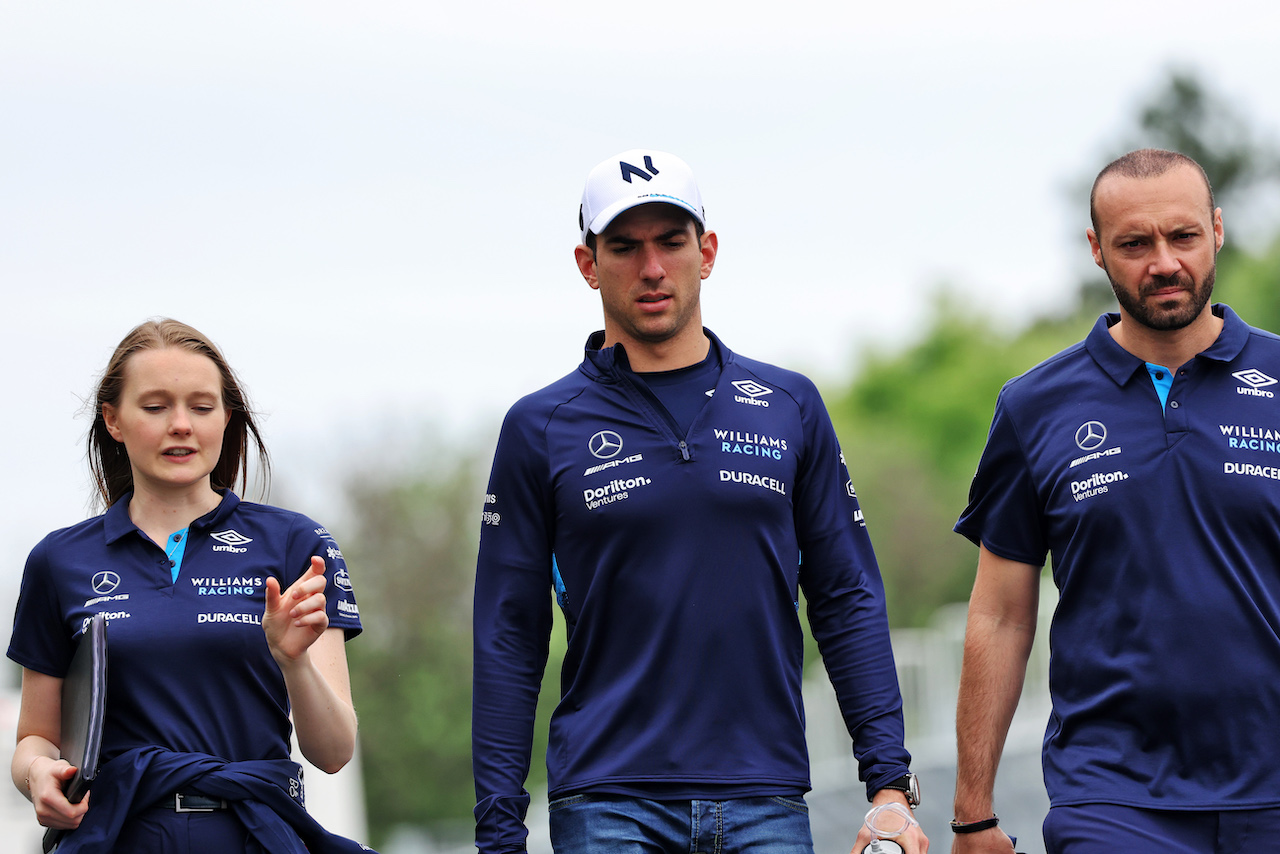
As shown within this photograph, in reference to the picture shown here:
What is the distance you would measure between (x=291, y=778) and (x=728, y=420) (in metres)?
1.62

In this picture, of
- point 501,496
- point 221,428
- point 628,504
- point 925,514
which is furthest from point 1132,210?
point 925,514

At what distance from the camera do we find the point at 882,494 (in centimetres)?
6806

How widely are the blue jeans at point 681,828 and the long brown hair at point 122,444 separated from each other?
1.57m

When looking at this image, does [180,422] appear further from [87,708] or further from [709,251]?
[709,251]

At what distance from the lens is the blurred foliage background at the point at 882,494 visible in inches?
2349

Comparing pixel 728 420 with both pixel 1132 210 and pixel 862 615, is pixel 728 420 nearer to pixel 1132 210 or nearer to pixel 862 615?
pixel 862 615

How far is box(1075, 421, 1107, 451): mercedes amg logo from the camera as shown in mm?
4887

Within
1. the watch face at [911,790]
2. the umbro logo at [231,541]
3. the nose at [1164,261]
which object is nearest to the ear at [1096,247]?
the nose at [1164,261]

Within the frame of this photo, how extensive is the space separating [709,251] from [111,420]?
1900 millimetres

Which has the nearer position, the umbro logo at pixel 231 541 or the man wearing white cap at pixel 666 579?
the man wearing white cap at pixel 666 579

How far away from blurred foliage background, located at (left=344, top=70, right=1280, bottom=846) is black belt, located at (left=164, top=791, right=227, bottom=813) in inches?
1904

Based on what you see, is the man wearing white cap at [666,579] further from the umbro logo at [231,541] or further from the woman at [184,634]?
the umbro logo at [231,541]

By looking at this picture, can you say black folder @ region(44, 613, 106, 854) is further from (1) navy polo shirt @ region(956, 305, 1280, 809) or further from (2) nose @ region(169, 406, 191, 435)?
(1) navy polo shirt @ region(956, 305, 1280, 809)

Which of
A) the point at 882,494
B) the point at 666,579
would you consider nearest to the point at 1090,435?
the point at 666,579
